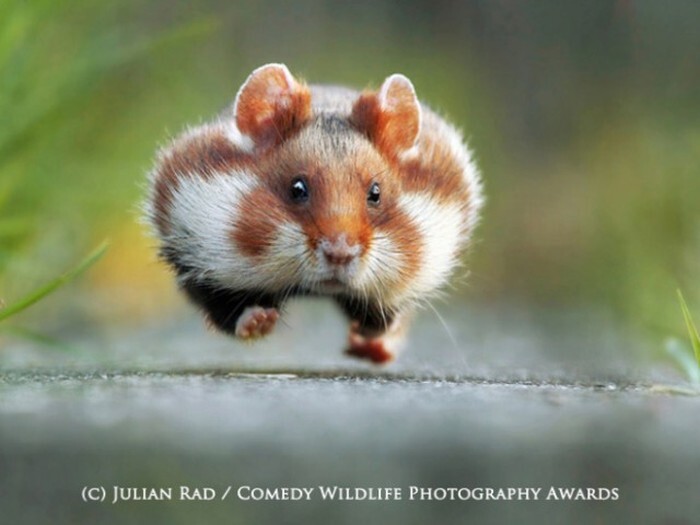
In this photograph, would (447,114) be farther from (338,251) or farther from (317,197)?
(338,251)

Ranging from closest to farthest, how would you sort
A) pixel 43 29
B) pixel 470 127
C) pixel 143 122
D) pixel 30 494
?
pixel 30 494, pixel 43 29, pixel 143 122, pixel 470 127

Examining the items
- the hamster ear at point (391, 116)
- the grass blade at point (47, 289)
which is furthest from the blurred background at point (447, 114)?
the grass blade at point (47, 289)

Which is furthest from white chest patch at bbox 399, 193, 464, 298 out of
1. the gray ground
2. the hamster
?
the gray ground

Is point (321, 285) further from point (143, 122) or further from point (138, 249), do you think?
point (138, 249)

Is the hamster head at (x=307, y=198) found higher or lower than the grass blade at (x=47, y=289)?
higher

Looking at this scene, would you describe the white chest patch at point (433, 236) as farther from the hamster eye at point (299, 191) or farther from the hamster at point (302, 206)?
the hamster eye at point (299, 191)

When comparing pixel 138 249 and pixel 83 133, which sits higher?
pixel 138 249

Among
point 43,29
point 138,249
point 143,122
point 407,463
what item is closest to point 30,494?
point 407,463
